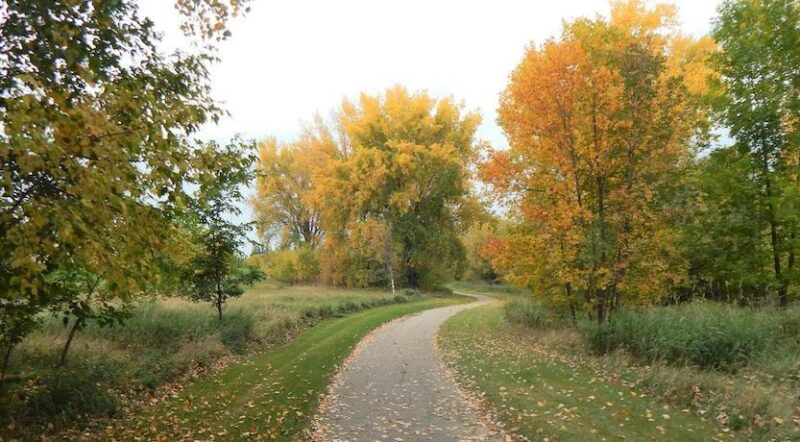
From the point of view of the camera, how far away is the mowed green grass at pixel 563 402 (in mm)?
6805

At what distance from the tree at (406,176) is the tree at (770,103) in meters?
23.9

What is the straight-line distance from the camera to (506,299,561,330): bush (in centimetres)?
1650

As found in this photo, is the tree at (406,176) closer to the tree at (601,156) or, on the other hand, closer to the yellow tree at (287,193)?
the yellow tree at (287,193)

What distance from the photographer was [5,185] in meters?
3.49

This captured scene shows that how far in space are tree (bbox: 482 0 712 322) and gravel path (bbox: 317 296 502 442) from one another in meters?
4.58

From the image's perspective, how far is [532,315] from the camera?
57.7ft

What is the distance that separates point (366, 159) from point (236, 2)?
3177 centimetres

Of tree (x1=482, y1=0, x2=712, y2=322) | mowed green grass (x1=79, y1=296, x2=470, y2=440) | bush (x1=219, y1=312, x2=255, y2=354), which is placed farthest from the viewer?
bush (x1=219, y1=312, x2=255, y2=354)

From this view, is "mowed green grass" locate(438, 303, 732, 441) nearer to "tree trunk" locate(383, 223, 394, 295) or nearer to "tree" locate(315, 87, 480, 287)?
"tree trunk" locate(383, 223, 394, 295)

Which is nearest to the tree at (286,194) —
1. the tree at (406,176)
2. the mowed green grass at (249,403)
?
the tree at (406,176)

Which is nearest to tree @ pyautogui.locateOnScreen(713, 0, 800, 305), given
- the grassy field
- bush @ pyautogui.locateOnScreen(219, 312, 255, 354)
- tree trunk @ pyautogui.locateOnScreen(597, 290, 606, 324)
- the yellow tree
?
tree trunk @ pyautogui.locateOnScreen(597, 290, 606, 324)

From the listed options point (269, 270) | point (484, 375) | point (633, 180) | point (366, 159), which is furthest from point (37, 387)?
point (269, 270)

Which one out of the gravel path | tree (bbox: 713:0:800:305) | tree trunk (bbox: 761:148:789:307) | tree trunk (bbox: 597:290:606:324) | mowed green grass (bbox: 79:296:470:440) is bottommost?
the gravel path

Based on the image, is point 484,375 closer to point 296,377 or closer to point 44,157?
point 296,377
